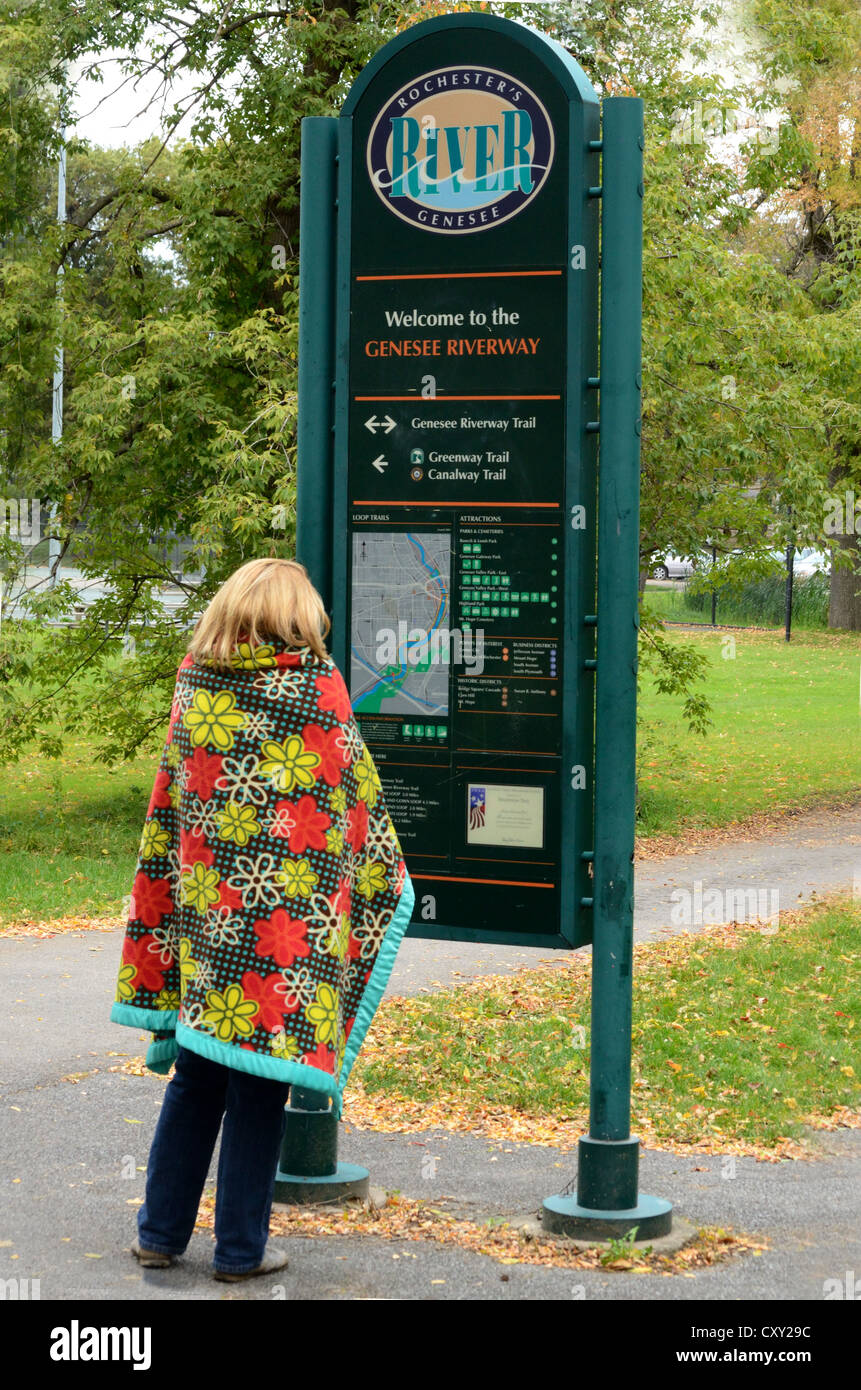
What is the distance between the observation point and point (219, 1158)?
4215mm

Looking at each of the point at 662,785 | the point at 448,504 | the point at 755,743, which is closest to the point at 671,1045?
the point at 448,504

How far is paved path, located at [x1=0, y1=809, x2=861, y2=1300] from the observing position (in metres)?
4.23

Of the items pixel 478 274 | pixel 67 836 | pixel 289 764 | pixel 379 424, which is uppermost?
pixel 478 274

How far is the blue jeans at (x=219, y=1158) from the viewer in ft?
13.6

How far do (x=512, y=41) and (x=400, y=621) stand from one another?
5.69ft

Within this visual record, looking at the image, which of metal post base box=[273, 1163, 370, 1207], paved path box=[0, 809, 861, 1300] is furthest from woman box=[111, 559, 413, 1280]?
metal post base box=[273, 1163, 370, 1207]

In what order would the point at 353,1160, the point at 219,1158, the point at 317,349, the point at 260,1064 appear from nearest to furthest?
1. the point at 260,1064
2. the point at 219,1158
3. the point at 317,349
4. the point at 353,1160

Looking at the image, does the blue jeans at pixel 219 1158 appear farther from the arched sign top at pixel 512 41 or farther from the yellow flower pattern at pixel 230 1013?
the arched sign top at pixel 512 41

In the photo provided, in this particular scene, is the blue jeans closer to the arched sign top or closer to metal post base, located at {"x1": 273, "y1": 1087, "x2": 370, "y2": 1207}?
metal post base, located at {"x1": 273, "y1": 1087, "x2": 370, "y2": 1207}

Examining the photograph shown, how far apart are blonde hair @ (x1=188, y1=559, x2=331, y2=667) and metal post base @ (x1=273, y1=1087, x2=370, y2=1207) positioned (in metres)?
1.57

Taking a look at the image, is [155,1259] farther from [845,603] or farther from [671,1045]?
[845,603]


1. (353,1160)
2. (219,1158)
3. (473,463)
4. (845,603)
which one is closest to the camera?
(219,1158)

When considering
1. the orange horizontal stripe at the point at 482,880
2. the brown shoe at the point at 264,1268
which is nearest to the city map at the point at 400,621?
the orange horizontal stripe at the point at 482,880

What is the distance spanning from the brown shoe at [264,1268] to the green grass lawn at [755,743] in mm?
9604
